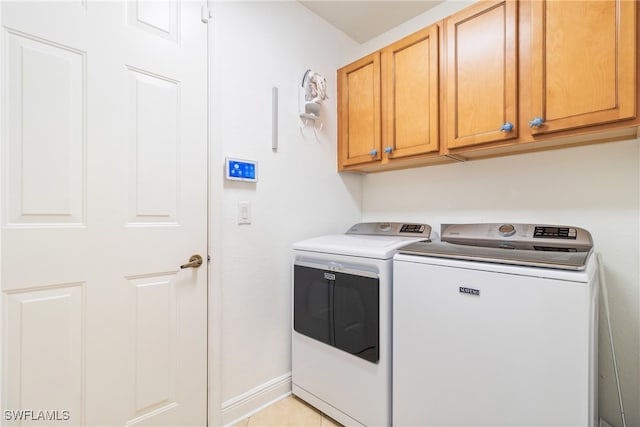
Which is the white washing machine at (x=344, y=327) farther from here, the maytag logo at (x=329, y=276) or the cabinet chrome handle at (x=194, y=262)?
the cabinet chrome handle at (x=194, y=262)

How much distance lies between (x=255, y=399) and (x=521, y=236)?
5.52ft

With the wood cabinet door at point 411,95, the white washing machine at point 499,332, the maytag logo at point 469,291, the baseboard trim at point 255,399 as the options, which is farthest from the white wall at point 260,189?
the maytag logo at point 469,291

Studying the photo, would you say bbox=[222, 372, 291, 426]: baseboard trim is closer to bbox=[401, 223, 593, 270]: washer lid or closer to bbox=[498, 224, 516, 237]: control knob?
bbox=[401, 223, 593, 270]: washer lid

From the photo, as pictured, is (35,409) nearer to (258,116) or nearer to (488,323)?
(258,116)

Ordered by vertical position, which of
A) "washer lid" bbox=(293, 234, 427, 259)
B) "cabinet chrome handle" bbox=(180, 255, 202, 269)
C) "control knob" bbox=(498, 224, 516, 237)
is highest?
"control knob" bbox=(498, 224, 516, 237)

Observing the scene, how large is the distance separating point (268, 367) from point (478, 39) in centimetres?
215

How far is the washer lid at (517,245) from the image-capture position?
1.04 meters

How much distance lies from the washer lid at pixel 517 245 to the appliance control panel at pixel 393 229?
0.45 feet

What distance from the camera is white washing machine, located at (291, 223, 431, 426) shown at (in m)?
1.38

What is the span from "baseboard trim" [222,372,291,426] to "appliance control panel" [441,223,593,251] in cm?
132

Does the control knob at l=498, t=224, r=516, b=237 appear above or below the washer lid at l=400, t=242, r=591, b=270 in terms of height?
above

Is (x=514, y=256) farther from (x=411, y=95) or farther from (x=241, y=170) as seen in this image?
(x=241, y=170)

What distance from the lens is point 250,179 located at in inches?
63.7

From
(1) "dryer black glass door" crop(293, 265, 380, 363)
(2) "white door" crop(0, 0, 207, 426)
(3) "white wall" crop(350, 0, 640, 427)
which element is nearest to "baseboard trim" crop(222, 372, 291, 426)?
(2) "white door" crop(0, 0, 207, 426)
